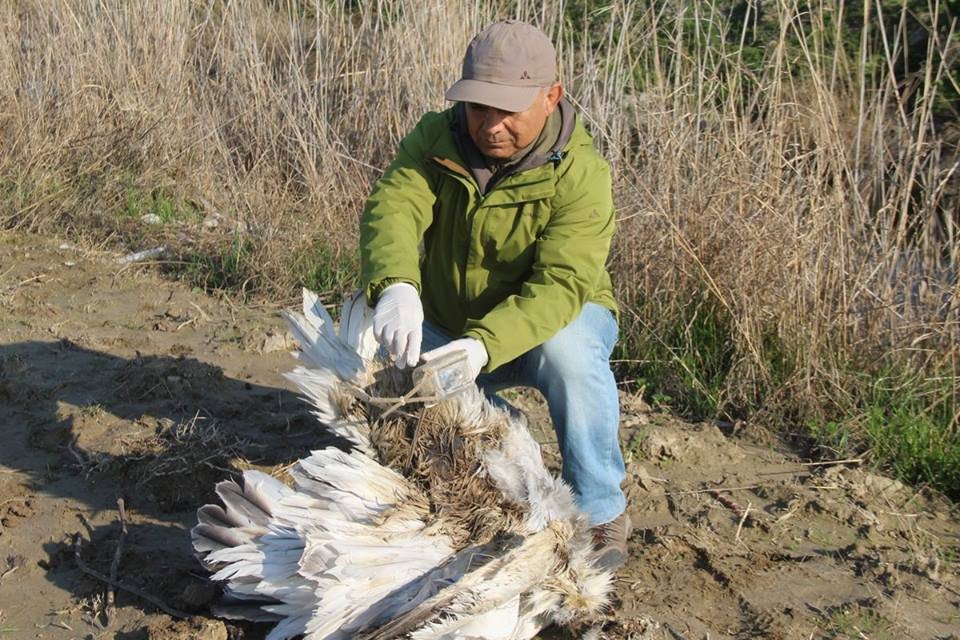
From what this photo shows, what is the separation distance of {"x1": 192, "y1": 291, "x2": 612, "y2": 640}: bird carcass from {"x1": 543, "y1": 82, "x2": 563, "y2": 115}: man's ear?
2.69ft

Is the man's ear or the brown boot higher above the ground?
the man's ear

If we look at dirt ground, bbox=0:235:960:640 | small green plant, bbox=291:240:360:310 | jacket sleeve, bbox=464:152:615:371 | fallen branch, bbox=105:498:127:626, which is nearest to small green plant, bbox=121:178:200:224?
small green plant, bbox=291:240:360:310

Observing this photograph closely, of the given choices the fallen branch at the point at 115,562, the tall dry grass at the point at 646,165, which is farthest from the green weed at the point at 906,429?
the fallen branch at the point at 115,562

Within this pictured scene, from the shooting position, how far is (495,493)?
9.78 ft

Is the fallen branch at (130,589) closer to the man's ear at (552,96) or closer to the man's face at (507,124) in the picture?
the man's face at (507,124)

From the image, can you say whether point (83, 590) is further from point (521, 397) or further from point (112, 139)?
point (112, 139)

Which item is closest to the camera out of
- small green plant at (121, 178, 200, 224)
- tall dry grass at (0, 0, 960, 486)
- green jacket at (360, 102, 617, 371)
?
green jacket at (360, 102, 617, 371)

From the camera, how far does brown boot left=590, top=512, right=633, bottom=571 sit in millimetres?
3258

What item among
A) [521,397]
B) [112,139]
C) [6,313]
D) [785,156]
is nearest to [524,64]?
[521,397]

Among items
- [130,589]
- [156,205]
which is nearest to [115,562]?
[130,589]

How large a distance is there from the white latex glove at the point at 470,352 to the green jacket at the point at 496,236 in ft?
0.14

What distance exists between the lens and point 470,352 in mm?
2908

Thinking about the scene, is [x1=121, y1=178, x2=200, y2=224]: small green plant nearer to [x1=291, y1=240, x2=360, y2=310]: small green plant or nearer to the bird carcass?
[x1=291, y1=240, x2=360, y2=310]: small green plant

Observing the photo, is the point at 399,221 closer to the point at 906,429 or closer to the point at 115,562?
the point at 115,562
